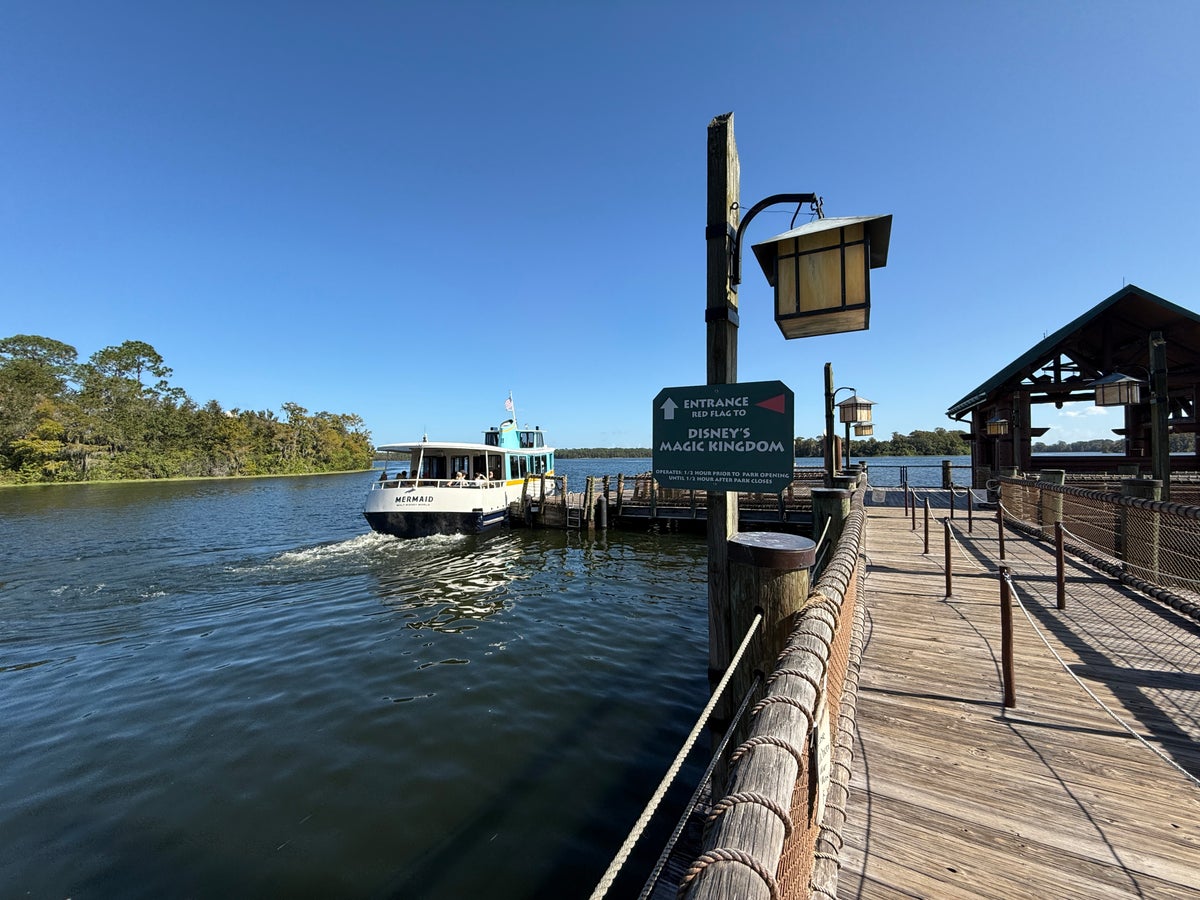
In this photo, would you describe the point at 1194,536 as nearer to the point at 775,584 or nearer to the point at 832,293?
the point at 832,293

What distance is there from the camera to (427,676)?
6.67 meters

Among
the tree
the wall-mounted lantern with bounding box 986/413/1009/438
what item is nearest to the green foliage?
the wall-mounted lantern with bounding box 986/413/1009/438

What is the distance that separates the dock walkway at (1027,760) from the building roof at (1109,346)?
12343mm

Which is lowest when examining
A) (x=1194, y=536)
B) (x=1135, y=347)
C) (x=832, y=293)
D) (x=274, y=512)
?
(x=274, y=512)

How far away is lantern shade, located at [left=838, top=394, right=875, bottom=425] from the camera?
48.9 feet

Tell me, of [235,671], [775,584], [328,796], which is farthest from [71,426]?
[775,584]

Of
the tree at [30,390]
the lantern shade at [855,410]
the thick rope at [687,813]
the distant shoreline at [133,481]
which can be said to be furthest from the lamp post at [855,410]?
the tree at [30,390]

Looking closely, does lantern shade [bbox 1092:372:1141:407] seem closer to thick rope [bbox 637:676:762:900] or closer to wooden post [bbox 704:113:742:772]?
wooden post [bbox 704:113:742:772]

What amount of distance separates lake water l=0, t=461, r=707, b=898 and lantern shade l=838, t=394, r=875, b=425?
7523 millimetres

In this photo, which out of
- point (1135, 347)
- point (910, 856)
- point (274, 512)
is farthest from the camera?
point (274, 512)

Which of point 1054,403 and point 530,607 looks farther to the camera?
point 1054,403

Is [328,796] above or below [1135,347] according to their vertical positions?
below

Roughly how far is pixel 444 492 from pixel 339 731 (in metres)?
12.8

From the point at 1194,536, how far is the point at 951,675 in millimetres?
4420
